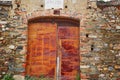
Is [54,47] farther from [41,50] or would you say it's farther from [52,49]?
[41,50]

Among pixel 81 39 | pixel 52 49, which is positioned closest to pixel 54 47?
pixel 52 49

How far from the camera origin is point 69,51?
372 inches

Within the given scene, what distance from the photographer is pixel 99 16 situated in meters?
9.42

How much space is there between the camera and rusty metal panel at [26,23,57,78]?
934 cm

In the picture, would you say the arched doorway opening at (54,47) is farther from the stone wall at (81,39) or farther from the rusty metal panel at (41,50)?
the stone wall at (81,39)

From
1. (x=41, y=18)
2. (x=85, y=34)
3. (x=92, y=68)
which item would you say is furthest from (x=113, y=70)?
(x=41, y=18)

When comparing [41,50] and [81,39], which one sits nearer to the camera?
[81,39]

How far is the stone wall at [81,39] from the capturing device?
916 centimetres

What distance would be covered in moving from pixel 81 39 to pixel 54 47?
2.58ft

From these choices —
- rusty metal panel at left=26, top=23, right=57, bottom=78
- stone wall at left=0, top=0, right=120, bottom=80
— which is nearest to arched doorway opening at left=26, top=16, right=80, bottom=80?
rusty metal panel at left=26, top=23, right=57, bottom=78

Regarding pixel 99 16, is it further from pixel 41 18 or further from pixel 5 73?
pixel 5 73

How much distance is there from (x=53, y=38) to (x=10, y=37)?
3.90 feet

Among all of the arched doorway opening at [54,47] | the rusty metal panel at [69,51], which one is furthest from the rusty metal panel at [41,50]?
the rusty metal panel at [69,51]

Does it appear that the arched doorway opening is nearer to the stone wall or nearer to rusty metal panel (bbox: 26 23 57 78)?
rusty metal panel (bbox: 26 23 57 78)
